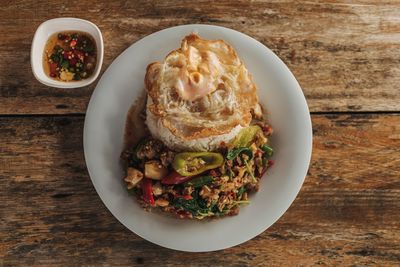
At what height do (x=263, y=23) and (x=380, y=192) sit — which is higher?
(x=263, y=23)

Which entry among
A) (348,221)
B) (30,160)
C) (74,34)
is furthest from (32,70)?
(348,221)

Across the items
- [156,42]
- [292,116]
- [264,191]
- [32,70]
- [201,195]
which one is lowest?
[32,70]

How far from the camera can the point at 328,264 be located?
12.5ft

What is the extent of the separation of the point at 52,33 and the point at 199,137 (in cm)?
133

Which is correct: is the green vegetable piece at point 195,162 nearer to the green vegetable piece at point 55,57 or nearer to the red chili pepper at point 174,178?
the red chili pepper at point 174,178

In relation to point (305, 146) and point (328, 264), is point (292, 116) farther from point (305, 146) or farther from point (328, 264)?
point (328, 264)

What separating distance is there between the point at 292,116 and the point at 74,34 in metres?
1.65

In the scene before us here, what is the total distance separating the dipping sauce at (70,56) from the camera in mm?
3600

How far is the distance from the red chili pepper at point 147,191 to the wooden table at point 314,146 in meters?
0.45

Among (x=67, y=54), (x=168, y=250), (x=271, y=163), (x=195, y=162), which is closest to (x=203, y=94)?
(x=195, y=162)

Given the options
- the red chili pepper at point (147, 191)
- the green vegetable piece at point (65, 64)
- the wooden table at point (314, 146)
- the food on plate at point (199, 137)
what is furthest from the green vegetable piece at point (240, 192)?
the green vegetable piece at point (65, 64)

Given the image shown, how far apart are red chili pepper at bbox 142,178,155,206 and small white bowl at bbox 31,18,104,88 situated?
0.79 m

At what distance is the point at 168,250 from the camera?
3715 millimetres

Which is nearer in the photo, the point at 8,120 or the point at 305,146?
the point at 305,146
